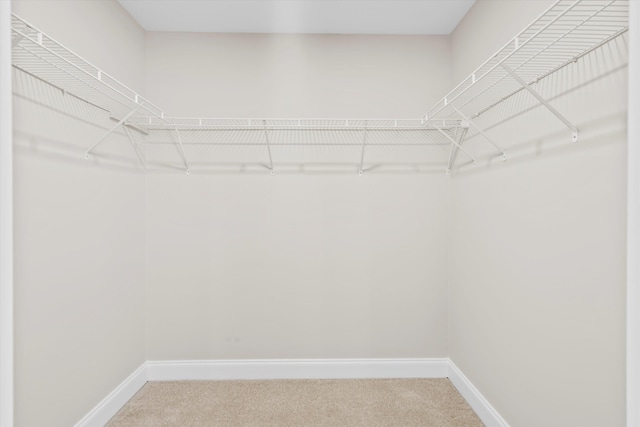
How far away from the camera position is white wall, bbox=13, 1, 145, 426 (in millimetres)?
1422

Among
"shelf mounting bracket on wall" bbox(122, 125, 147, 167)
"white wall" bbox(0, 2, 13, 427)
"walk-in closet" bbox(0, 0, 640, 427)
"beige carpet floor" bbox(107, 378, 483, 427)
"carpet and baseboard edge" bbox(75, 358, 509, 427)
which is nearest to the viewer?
"white wall" bbox(0, 2, 13, 427)

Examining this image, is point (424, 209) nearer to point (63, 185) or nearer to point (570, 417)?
point (570, 417)

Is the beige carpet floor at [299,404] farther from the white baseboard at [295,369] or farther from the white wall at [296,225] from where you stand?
the white wall at [296,225]

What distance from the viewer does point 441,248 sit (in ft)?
8.21

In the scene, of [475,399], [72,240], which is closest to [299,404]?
[475,399]

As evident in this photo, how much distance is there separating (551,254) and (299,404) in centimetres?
162

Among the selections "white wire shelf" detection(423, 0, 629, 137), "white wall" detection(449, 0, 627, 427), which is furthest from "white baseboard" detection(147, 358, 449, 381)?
"white wire shelf" detection(423, 0, 629, 137)

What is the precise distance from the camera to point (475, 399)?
2041 millimetres

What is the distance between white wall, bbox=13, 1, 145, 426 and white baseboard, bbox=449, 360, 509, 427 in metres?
2.12

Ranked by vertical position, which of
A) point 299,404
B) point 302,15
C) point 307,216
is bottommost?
point 299,404

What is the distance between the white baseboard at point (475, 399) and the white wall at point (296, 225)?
18 cm

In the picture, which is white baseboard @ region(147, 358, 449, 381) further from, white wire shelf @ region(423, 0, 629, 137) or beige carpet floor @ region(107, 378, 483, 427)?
white wire shelf @ region(423, 0, 629, 137)

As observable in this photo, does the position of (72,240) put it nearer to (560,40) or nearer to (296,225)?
(296,225)

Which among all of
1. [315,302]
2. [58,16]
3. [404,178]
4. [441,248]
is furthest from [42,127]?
[441,248]
